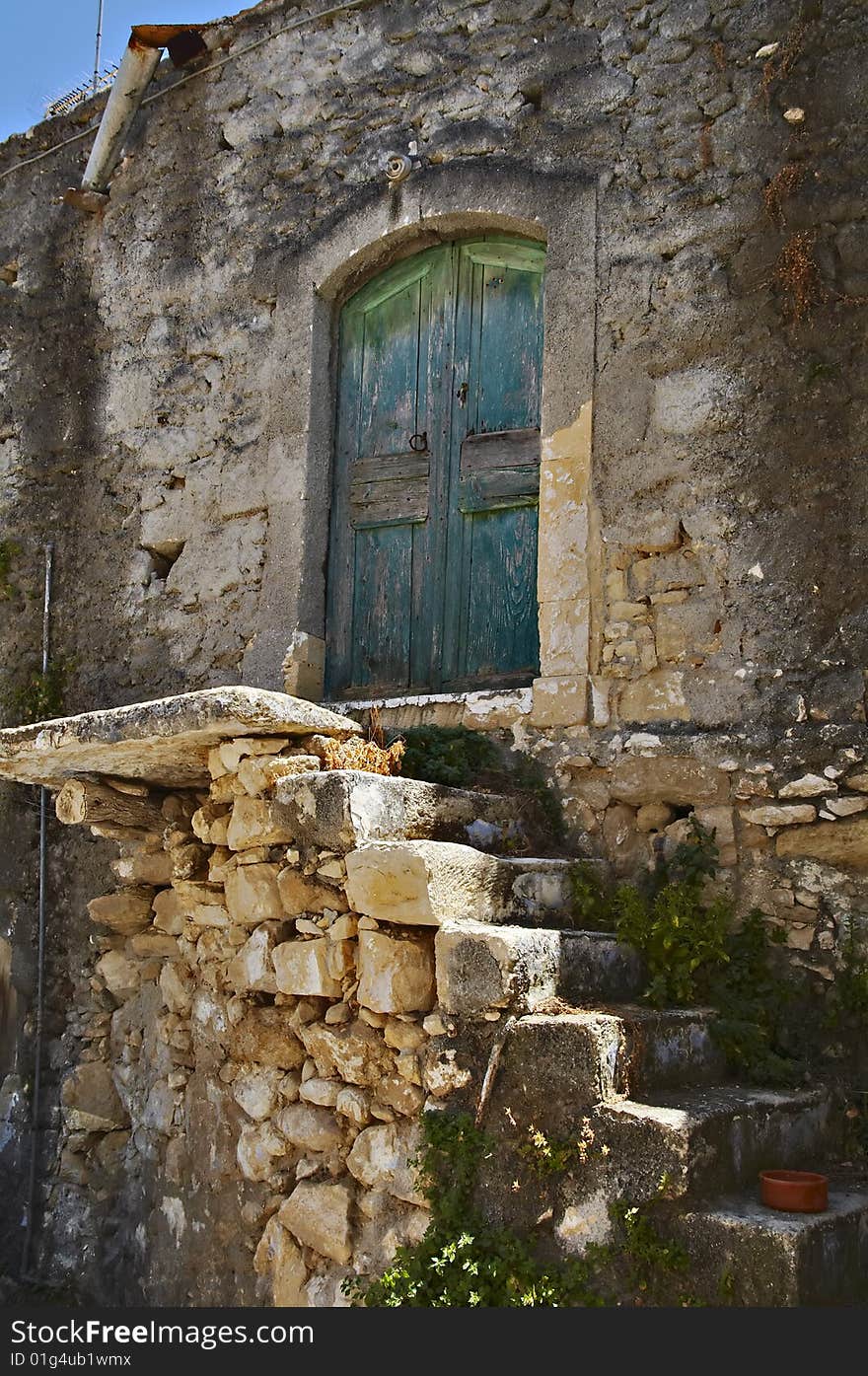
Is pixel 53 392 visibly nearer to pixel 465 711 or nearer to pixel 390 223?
pixel 390 223

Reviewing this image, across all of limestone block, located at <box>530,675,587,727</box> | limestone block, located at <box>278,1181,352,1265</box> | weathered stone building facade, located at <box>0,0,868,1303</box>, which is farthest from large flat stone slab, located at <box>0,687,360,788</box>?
limestone block, located at <box>278,1181,352,1265</box>

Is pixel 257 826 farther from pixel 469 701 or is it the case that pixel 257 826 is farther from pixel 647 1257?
pixel 647 1257

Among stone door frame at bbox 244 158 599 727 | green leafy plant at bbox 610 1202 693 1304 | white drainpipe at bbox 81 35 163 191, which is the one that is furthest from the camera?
white drainpipe at bbox 81 35 163 191

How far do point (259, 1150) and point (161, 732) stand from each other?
1.34m

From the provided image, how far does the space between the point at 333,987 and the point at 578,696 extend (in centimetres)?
148

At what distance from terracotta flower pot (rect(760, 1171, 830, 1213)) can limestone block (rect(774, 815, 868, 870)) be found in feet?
4.05

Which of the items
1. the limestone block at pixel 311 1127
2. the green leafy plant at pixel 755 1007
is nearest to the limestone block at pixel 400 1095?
the limestone block at pixel 311 1127

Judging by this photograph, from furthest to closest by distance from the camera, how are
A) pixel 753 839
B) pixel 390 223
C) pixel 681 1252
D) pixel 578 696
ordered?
1. pixel 390 223
2. pixel 578 696
3. pixel 753 839
4. pixel 681 1252

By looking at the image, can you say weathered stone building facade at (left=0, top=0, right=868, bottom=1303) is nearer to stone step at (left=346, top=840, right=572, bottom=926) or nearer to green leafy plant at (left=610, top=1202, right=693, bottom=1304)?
stone step at (left=346, top=840, right=572, bottom=926)

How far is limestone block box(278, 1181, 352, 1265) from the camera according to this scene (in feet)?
11.1

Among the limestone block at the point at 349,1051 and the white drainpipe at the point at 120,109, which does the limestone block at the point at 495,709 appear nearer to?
the limestone block at the point at 349,1051

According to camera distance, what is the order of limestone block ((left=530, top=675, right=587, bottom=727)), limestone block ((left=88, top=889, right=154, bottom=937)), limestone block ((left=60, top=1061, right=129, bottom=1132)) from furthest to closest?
limestone block ((left=60, top=1061, right=129, bottom=1132)) < limestone block ((left=88, top=889, right=154, bottom=937)) < limestone block ((left=530, top=675, right=587, bottom=727))

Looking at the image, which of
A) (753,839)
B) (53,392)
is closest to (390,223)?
(53,392)

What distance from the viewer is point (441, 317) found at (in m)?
5.36
